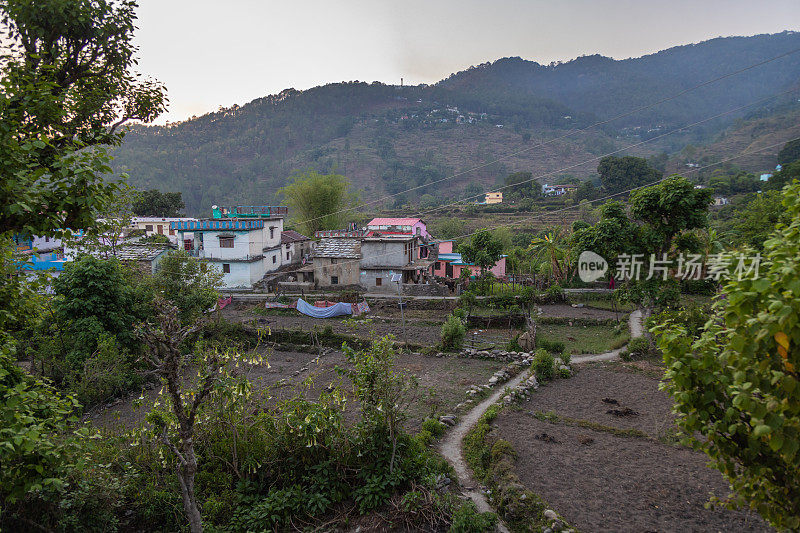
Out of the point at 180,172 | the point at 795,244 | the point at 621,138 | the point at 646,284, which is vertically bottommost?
the point at 646,284

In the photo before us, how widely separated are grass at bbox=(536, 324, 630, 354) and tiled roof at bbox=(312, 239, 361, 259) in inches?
555

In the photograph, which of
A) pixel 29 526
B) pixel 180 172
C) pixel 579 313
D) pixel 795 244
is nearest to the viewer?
pixel 795 244

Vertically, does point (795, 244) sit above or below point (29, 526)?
above

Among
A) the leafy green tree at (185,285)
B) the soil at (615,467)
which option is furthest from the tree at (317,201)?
the soil at (615,467)

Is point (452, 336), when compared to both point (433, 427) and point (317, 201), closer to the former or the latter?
point (433, 427)

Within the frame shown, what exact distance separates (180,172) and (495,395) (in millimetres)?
96158

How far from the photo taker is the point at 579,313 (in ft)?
81.5

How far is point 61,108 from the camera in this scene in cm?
461

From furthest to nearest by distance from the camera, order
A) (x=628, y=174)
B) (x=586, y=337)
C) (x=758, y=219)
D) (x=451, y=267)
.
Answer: (x=628, y=174)
(x=451, y=267)
(x=758, y=219)
(x=586, y=337)

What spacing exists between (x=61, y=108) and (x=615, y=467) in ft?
36.0

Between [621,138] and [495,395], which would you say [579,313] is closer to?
[495,395]

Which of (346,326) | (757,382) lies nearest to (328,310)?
(346,326)

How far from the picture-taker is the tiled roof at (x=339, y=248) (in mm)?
30072

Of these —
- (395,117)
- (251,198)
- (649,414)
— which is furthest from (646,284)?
(395,117)
